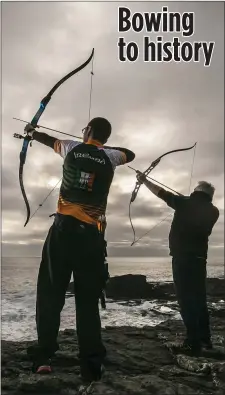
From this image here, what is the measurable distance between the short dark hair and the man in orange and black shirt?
0.83 ft

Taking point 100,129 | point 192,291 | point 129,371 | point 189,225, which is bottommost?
point 129,371

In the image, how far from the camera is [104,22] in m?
4.48

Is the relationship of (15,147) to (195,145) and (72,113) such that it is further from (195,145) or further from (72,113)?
(195,145)

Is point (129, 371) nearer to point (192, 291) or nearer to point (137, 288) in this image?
point (192, 291)

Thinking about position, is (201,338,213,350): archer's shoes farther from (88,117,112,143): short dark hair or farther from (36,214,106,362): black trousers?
(88,117,112,143): short dark hair

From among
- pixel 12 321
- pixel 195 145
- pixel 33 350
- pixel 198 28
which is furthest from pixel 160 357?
pixel 198 28

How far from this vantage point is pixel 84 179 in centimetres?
319

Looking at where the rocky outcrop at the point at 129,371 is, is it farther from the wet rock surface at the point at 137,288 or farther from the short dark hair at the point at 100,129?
the wet rock surface at the point at 137,288

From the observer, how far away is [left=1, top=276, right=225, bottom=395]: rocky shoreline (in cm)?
289

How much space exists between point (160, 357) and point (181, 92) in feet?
10.0

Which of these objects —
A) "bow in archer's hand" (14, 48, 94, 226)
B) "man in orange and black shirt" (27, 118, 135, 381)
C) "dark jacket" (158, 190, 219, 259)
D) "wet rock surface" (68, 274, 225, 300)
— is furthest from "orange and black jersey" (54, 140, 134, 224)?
"wet rock surface" (68, 274, 225, 300)

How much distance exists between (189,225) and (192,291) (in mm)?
711

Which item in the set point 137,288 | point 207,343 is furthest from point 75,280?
point 137,288

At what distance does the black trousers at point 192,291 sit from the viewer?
4.04 m
